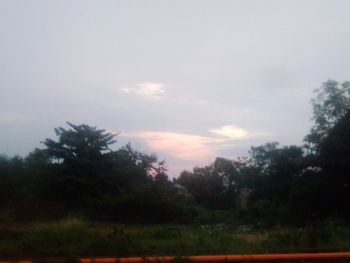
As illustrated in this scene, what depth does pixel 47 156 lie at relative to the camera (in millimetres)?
34438

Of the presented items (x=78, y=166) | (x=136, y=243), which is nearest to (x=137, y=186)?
(x=78, y=166)

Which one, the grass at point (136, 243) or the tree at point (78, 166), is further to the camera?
the tree at point (78, 166)

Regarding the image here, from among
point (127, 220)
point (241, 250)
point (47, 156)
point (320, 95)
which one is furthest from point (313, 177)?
point (241, 250)

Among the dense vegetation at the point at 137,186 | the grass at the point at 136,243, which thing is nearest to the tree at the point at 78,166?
the dense vegetation at the point at 137,186

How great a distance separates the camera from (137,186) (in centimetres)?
3103

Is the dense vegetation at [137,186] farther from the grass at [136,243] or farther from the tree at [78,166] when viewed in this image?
the grass at [136,243]

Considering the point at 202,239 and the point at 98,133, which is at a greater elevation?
the point at 98,133

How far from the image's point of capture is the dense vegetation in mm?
28250

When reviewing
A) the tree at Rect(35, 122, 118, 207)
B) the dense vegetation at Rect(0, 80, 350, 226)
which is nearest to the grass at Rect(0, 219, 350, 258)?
the dense vegetation at Rect(0, 80, 350, 226)

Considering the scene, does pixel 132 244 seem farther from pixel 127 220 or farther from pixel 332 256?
pixel 127 220

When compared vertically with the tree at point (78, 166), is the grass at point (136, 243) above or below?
below

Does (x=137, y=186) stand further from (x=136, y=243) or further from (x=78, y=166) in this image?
(x=136, y=243)

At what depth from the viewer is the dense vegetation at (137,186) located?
28.2 metres

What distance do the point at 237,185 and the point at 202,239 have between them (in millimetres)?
35231
